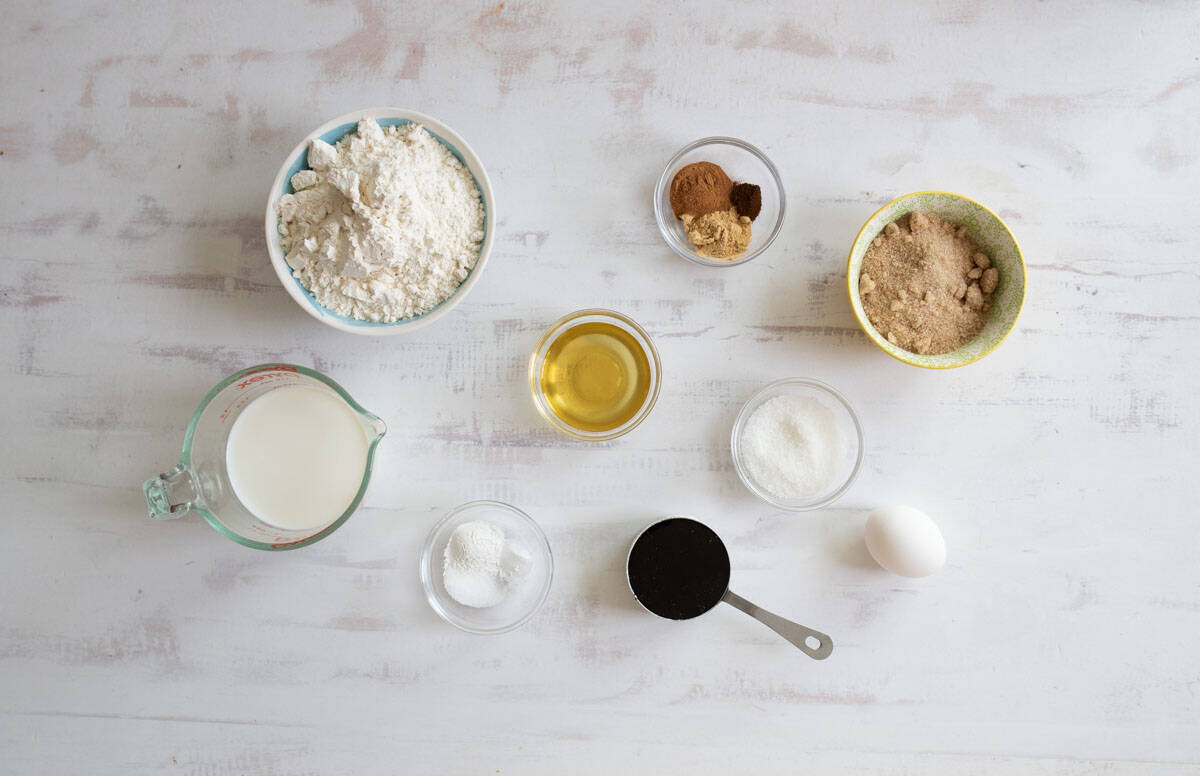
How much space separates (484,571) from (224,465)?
0.54 meters

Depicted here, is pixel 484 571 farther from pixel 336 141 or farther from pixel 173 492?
pixel 336 141

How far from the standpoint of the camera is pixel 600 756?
148cm

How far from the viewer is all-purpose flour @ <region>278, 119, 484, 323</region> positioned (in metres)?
1.29

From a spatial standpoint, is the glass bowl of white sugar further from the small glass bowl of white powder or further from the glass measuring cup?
the glass measuring cup

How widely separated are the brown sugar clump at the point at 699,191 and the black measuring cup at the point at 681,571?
635 millimetres

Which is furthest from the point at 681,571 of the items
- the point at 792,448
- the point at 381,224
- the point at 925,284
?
the point at 381,224

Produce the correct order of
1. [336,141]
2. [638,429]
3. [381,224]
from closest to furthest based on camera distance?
[381,224], [336,141], [638,429]

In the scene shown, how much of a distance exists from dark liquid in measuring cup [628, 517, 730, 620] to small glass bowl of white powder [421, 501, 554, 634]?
0.63ft

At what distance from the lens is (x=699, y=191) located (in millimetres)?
1440

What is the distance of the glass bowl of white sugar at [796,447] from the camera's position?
1.44 meters

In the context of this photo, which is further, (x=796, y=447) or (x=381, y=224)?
(x=796, y=447)

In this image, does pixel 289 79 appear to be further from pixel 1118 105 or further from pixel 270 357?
pixel 1118 105

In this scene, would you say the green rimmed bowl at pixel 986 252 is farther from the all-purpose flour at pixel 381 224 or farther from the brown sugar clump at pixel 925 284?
the all-purpose flour at pixel 381 224

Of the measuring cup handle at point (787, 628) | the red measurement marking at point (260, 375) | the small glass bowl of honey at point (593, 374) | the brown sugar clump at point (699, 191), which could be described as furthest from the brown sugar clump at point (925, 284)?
the red measurement marking at point (260, 375)
